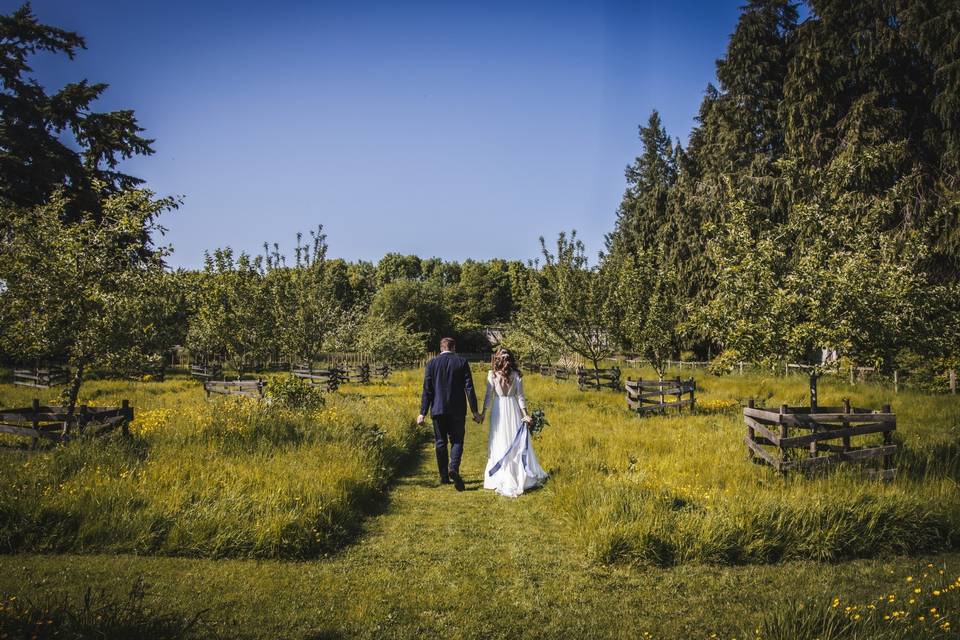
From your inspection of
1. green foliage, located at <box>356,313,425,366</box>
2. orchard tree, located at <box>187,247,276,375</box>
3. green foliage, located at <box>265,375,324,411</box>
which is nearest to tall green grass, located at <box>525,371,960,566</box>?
green foliage, located at <box>265,375,324,411</box>

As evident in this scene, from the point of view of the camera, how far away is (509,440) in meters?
8.32

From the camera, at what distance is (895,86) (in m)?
23.2

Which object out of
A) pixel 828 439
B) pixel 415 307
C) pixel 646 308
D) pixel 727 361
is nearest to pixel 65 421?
pixel 727 361

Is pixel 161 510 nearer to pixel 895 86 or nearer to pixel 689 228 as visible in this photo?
pixel 895 86

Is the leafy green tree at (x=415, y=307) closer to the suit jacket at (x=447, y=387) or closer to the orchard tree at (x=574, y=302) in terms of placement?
the orchard tree at (x=574, y=302)

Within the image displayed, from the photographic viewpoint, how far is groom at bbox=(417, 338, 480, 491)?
27.4 ft

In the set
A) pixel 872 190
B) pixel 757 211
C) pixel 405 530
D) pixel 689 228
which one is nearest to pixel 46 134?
pixel 405 530

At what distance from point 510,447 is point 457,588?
353cm

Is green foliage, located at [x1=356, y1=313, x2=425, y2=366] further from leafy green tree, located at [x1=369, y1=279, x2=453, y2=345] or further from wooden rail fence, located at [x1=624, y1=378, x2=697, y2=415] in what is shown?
wooden rail fence, located at [x1=624, y1=378, x2=697, y2=415]

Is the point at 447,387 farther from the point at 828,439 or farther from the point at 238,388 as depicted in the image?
the point at 238,388

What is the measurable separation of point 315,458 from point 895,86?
97.0 feet

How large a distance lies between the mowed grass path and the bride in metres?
1.95

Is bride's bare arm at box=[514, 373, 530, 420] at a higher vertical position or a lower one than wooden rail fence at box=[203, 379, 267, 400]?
higher

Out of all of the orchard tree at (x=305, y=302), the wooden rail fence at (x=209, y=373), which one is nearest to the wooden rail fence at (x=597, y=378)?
the orchard tree at (x=305, y=302)
